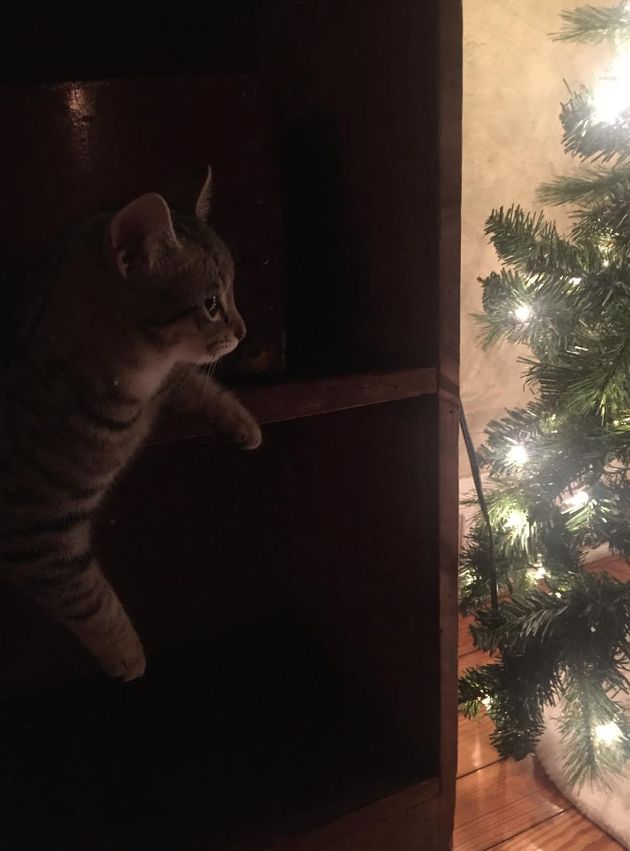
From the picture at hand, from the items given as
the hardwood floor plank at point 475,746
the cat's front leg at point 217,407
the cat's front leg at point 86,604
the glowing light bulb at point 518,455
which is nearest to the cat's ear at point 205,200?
the cat's front leg at point 217,407

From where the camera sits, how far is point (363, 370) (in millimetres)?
511

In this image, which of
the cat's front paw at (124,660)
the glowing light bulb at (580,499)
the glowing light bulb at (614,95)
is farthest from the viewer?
the glowing light bulb at (580,499)

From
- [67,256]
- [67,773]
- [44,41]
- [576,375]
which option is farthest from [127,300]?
[576,375]

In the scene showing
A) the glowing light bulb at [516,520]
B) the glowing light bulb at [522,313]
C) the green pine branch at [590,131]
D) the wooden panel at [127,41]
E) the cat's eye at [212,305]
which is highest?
the wooden panel at [127,41]

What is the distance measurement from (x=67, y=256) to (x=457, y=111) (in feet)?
0.90

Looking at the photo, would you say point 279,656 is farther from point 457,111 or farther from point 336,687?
point 457,111

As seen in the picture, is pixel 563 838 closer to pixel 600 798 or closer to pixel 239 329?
pixel 600 798

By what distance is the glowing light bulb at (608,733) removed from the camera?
896mm

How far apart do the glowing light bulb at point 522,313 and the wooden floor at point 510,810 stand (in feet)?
2.07

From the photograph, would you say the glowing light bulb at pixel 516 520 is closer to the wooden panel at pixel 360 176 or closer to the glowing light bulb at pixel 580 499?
the glowing light bulb at pixel 580 499

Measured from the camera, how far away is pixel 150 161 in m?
0.50

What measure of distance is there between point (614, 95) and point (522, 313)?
11.9 inches

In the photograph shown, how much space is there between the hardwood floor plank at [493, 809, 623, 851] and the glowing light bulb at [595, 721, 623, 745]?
11 centimetres

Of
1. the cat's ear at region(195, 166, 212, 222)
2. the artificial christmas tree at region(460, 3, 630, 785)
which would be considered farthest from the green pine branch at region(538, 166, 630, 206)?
the cat's ear at region(195, 166, 212, 222)
